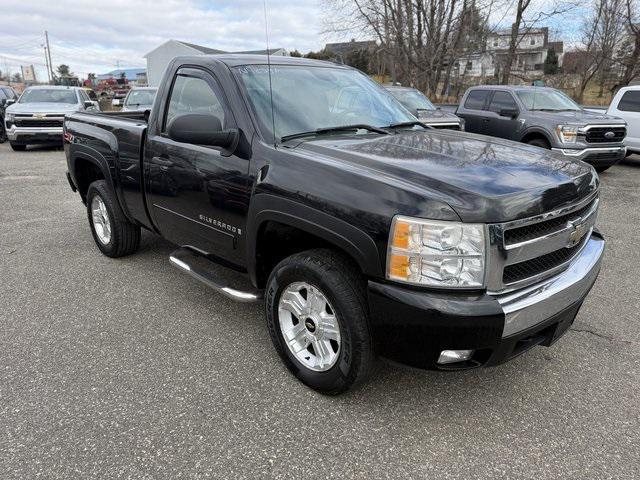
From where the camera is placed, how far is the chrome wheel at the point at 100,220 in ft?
15.9

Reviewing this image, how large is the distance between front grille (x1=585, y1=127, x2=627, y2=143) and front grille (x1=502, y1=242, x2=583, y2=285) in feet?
24.9

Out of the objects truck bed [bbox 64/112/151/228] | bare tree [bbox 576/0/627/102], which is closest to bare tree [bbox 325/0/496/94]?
bare tree [bbox 576/0/627/102]

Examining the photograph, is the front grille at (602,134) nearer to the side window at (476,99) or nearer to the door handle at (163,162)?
the side window at (476,99)

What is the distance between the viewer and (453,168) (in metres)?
2.50

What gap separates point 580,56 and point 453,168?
32.7 meters

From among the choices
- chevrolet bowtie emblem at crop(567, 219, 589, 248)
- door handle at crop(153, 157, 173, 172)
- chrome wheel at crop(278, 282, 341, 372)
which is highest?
door handle at crop(153, 157, 173, 172)

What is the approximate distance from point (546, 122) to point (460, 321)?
28.0ft

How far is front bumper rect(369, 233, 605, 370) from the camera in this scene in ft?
7.08

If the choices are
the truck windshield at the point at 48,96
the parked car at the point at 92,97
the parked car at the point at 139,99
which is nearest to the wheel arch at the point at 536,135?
the parked car at the point at 139,99

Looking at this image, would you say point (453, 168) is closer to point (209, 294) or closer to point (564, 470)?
point (564, 470)

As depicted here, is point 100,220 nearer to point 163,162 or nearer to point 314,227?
point 163,162

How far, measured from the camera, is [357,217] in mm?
2314

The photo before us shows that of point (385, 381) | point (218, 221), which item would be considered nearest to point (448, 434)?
point (385, 381)

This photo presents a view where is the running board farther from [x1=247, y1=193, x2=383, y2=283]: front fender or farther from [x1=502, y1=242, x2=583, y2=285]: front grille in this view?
[x1=502, y1=242, x2=583, y2=285]: front grille
